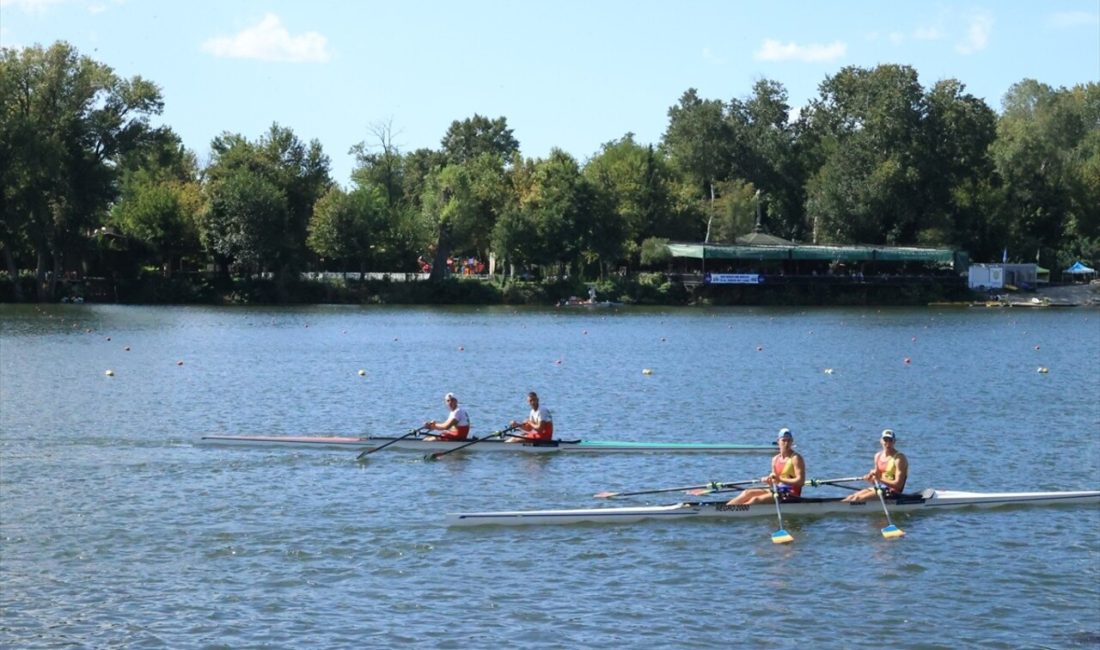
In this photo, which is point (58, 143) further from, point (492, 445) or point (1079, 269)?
point (1079, 269)

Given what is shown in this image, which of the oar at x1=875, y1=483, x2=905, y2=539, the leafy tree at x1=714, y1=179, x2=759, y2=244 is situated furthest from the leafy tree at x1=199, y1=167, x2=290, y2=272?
the oar at x1=875, y1=483, x2=905, y2=539

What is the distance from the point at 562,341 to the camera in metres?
61.8

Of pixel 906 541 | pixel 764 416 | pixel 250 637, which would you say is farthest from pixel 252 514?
pixel 764 416

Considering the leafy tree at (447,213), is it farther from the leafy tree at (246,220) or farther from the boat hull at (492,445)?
the boat hull at (492,445)

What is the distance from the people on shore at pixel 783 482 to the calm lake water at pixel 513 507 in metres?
0.43

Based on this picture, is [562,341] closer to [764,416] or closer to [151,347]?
[151,347]

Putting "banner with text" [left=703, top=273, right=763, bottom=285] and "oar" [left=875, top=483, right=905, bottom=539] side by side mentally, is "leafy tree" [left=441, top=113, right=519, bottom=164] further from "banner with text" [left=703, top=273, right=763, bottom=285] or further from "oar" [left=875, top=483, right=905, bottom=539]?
"oar" [left=875, top=483, right=905, bottom=539]

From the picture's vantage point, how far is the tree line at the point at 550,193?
8925cm

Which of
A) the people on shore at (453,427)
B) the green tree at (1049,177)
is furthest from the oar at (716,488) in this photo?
the green tree at (1049,177)


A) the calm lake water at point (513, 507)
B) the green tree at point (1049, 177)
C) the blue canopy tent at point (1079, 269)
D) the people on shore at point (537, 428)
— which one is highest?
the green tree at point (1049, 177)

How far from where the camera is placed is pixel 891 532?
20.8 m

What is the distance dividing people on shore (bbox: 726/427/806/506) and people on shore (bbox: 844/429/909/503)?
896 millimetres

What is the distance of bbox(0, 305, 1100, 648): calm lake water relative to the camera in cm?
1653

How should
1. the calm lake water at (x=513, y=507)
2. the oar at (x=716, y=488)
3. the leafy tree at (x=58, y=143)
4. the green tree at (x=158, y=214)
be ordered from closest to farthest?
the calm lake water at (x=513, y=507), the oar at (x=716, y=488), the leafy tree at (x=58, y=143), the green tree at (x=158, y=214)
